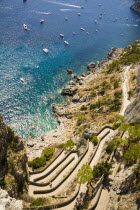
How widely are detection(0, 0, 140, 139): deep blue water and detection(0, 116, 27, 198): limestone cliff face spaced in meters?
29.5

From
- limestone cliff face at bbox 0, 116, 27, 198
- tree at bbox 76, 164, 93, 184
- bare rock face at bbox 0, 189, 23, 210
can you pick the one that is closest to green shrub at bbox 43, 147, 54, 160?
limestone cliff face at bbox 0, 116, 27, 198

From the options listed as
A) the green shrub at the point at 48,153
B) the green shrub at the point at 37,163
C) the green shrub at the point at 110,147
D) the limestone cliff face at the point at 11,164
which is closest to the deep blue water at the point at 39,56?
the green shrub at the point at 48,153

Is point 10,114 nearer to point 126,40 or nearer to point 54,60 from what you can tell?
point 54,60

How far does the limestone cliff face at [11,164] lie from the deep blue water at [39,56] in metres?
29.5

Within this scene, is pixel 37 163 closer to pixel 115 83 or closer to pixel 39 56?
pixel 115 83

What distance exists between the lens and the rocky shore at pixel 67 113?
254 ft

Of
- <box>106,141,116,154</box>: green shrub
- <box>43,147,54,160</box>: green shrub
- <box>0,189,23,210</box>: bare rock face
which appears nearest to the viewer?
<box>0,189,23,210</box>: bare rock face

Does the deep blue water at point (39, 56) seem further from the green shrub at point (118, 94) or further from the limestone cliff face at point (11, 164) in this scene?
the limestone cliff face at point (11, 164)

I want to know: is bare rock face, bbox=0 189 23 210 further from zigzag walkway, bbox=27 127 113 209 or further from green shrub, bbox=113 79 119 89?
green shrub, bbox=113 79 119 89

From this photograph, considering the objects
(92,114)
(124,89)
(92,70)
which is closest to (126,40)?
(92,70)

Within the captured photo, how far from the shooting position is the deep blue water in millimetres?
91250

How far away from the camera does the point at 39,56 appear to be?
131375mm

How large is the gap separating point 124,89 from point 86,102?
19.1 m

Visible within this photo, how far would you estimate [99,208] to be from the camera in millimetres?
42188
